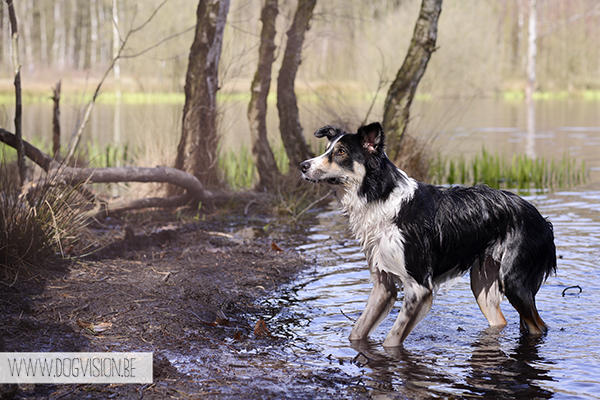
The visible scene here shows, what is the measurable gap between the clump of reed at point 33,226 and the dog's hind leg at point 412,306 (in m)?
3.32

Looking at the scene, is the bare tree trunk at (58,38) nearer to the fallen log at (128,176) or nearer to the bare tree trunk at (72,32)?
the bare tree trunk at (72,32)

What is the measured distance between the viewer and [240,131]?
848 inches

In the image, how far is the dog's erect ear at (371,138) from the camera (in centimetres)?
455

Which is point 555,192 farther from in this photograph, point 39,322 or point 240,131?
point 240,131

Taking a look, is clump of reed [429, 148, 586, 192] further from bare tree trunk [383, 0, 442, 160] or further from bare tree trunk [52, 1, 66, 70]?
bare tree trunk [52, 1, 66, 70]

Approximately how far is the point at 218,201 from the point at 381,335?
5797 millimetres

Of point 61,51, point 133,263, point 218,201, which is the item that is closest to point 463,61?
point 218,201

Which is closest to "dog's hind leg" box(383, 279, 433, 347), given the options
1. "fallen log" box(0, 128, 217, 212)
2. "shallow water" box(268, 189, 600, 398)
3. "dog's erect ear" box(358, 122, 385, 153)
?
"shallow water" box(268, 189, 600, 398)

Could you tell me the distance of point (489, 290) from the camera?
523 cm

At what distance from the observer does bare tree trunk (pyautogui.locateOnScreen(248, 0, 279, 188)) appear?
11070mm

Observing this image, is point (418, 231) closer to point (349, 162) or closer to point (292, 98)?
point (349, 162)

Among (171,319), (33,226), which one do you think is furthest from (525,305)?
(33,226)

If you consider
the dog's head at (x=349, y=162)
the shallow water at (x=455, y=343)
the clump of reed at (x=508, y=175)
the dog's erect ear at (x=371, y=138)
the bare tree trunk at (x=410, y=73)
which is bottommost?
the shallow water at (x=455, y=343)

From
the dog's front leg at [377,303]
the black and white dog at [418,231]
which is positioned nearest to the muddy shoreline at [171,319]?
the dog's front leg at [377,303]
